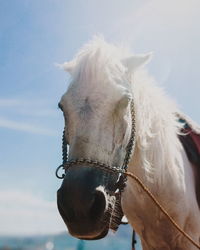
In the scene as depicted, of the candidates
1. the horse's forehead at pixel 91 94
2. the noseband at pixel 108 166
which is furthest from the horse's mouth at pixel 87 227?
the horse's forehead at pixel 91 94

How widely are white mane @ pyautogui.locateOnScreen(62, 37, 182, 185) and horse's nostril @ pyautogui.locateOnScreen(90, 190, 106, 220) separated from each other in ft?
2.93

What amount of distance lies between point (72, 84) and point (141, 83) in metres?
0.79

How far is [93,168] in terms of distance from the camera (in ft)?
8.90

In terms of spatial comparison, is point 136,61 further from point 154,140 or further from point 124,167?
point 124,167

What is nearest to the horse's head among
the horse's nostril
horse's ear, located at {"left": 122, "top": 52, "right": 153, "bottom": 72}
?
the horse's nostril

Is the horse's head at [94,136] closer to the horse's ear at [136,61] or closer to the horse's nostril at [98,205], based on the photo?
the horse's nostril at [98,205]

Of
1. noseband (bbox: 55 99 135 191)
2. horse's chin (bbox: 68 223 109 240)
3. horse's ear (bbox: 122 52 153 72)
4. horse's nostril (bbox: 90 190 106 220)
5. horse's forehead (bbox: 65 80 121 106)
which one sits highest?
horse's ear (bbox: 122 52 153 72)

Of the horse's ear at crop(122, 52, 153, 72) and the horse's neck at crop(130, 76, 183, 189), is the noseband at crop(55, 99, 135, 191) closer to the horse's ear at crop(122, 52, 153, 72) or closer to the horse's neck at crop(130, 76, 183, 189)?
the horse's neck at crop(130, 76, 183, 189)

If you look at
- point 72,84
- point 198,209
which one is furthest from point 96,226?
point 198,209

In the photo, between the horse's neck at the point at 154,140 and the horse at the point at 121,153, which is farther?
the horse's neck at the point at 154,140

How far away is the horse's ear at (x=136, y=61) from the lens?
345 cm

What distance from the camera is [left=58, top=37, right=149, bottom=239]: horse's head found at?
2.58 m

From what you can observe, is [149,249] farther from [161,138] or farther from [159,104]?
[159,104]

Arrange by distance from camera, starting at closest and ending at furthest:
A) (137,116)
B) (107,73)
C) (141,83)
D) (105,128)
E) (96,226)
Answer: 1. (96,226)
2. (105,128)
3. (107,73)
4. (137,116)
5. (141,83)
